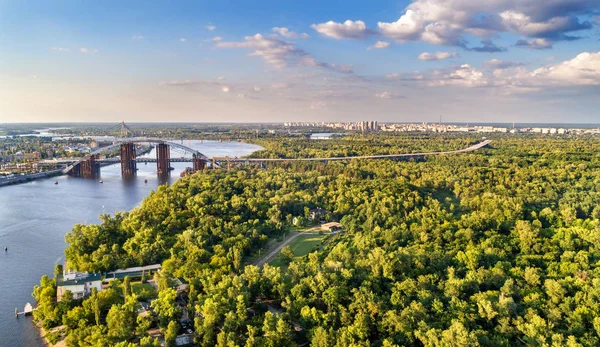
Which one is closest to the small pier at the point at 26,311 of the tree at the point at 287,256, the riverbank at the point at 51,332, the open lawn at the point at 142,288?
the riverbank at the point at 51,332

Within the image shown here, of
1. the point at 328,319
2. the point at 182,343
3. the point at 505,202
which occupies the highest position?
the point at 505,202

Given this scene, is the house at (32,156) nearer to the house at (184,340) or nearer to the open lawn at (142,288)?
the open lawn at (142,288)

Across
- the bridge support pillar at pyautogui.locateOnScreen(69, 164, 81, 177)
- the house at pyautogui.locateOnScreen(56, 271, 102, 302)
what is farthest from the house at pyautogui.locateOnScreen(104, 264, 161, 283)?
the bridge support pillar at pyautogui.locateOnScreen(69, 164, 81, 177)

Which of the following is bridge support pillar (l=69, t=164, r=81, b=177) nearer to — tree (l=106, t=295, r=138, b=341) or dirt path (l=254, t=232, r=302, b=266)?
dirt path (l=254, t=232, r=302, b=266)

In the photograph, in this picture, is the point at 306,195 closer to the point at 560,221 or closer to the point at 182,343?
the point at 560,221

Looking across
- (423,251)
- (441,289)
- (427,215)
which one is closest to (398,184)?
(427,215)

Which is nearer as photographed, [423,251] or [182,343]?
[182,343]
